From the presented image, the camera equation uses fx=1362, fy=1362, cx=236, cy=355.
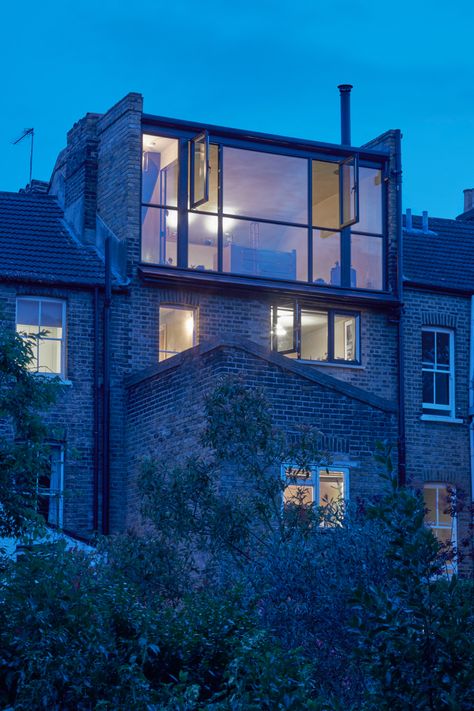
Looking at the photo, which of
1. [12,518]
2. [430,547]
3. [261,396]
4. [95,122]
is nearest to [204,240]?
[95,122]

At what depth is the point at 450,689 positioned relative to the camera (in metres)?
7.22

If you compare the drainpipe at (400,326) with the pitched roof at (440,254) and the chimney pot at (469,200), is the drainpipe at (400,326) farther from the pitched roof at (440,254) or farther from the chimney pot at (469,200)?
the chimney pot at (469,200)

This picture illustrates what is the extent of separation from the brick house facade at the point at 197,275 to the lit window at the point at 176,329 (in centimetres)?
5

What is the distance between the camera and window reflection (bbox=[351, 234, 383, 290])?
93.4ft

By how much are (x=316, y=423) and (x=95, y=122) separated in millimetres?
9747

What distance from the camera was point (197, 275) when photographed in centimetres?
2653

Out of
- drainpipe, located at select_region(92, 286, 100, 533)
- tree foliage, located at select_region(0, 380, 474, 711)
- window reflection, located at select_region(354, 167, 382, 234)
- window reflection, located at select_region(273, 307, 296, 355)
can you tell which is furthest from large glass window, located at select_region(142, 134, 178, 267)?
tree foliage, located at select_region(0, 380, 474, 711)

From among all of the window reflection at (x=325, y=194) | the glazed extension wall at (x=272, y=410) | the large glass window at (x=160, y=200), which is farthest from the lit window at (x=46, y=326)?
the window reflection at (x=325, y=194)

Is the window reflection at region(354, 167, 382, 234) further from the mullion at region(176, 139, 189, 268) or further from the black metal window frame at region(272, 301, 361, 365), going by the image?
the mullion at region(176, 139, 189, 268)

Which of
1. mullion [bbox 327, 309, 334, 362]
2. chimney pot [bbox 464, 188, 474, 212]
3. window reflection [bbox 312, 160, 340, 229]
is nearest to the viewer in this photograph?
mullion [bbox 327, 309, 334, 362]

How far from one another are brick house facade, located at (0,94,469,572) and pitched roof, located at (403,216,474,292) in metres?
0.57

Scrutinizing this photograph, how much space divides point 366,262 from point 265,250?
245 cm

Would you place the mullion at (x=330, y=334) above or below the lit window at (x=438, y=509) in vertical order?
above

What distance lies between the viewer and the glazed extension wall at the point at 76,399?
24953 mm
